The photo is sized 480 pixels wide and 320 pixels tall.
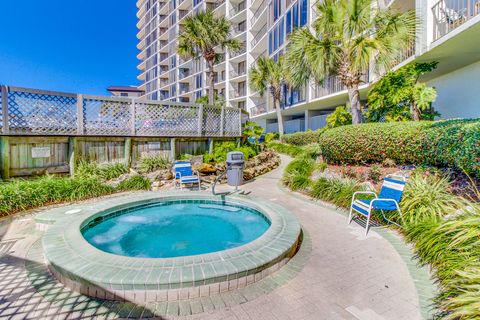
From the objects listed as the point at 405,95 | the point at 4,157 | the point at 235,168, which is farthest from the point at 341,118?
the point at 4,157

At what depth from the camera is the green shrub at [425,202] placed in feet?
13.6

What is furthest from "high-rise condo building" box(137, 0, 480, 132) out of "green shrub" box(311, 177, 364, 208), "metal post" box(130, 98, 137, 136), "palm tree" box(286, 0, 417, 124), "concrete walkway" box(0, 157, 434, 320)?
"metal post" box(130, 98, 137, 136)

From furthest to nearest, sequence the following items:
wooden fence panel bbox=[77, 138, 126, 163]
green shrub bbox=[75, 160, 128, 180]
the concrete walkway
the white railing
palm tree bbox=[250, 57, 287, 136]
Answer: palm tree bbox=[250, 57, 287, 136] < wooden fence panel bbox=[77, 138, 126, 163] < green shrub bbox=[75, 160, 128, 180] < the white railing < the concrete walkway

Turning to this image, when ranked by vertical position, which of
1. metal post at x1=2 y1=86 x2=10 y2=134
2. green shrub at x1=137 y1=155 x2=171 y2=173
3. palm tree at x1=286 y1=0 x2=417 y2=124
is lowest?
green shrub at x1=137 y1=155 x2=171 y2=173

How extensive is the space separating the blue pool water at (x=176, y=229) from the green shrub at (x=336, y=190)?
2076 millimetres

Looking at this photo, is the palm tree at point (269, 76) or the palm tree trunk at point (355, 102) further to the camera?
the palm tree at point (269, 76)

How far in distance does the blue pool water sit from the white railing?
376 cm

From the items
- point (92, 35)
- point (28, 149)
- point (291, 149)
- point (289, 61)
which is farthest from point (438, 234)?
point (92, 35)

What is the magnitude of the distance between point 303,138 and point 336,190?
39.2 ft

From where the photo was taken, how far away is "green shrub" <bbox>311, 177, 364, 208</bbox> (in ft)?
18.8

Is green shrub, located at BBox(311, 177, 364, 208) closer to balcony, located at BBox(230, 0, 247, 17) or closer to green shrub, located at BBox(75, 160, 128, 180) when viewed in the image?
green shrub, located at BBox(75, 160, 128, 180)

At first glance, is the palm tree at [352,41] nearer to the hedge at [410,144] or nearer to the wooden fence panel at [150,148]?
the hedge at [410,144]

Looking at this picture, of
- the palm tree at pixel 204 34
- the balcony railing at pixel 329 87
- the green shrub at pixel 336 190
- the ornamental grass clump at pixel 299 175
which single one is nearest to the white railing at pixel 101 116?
the ornamental grass clump at pixel 299 175

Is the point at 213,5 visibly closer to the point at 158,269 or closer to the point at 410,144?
the point at 410,144
